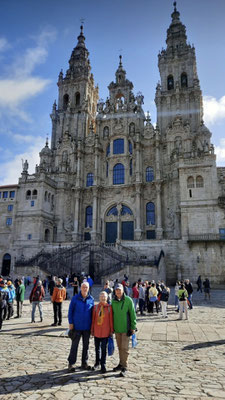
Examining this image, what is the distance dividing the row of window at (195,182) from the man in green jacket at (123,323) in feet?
94.8

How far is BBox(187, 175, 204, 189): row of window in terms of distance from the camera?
32781mm

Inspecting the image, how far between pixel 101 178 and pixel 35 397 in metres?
38.0

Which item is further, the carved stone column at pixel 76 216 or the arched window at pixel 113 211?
the arched window at pixel 113 211

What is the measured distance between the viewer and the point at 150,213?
38938 mm

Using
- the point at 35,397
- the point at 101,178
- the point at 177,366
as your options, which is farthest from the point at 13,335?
the point at 101,178

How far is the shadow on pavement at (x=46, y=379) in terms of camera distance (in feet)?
16.5

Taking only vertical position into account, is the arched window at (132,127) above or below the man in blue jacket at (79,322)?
above

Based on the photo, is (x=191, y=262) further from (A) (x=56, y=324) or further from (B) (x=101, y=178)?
(A) (x=56, y=324)

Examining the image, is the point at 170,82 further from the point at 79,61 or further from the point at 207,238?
the point at 207,238

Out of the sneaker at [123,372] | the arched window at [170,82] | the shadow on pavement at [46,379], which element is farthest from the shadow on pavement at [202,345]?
the arched window at [170,82]

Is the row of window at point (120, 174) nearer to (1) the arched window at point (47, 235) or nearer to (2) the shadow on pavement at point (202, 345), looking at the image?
(1) the arched window at point (47, 235)

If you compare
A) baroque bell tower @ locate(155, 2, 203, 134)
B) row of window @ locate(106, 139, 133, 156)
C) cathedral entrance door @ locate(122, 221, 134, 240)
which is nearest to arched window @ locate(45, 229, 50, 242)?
cathedral entrance door @ locate(122, 221, 134, 240)

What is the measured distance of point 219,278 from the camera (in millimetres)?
28891

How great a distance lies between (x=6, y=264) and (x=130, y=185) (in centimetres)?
2001
